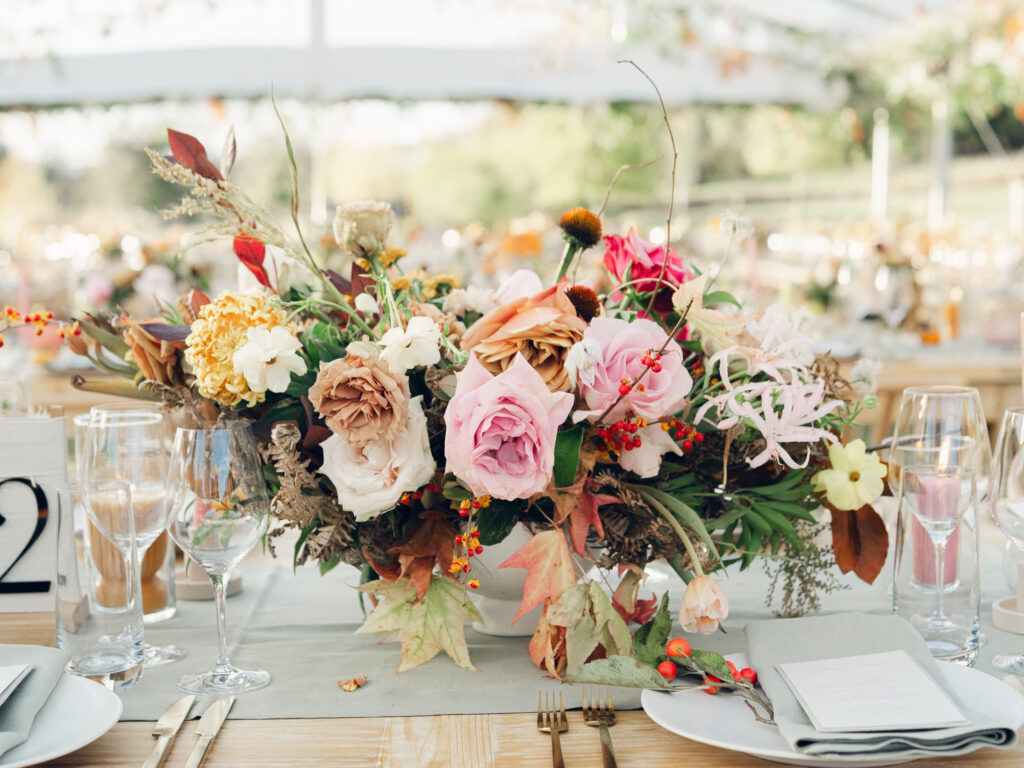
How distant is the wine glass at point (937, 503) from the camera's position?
1018mm

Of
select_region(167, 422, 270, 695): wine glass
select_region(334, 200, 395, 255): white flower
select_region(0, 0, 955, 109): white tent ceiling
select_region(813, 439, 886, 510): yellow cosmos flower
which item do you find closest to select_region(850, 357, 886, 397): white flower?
select_region(813, 439, 886, 510): yellow cosmos flower

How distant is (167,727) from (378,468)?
0.88 feet

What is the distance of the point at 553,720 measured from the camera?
0.86m

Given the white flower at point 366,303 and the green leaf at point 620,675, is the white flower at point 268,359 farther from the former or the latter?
the green leaf at point 620,675

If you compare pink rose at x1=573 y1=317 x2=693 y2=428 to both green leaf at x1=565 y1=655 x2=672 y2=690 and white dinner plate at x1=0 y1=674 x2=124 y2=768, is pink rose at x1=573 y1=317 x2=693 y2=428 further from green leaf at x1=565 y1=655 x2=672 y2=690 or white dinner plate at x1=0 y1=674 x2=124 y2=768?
white dinner plate at x1=0 y1=674 x2=124 y2=768

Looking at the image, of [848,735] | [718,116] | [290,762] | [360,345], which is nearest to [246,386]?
[360,345]

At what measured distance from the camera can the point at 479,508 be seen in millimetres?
981

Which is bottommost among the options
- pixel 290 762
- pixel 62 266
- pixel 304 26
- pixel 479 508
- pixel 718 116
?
pixel 290 762

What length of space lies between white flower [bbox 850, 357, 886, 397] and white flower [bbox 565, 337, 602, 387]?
0.36m

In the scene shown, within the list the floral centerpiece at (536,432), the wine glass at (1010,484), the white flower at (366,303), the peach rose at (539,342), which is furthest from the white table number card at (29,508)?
the wine glass at (1010,484)

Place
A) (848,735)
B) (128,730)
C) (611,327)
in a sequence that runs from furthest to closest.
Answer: (611,327)
(128,730)
(848,735)

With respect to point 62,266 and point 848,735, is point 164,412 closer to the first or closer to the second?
point 848,735

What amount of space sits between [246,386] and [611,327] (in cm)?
34

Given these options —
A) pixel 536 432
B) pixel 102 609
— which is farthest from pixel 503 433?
pixel 102 609
